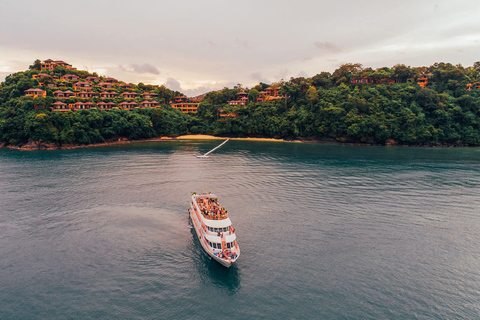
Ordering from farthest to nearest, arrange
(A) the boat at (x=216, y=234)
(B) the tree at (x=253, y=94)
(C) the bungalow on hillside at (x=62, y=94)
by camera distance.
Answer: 1. (B) the tree at (x=253, y=94)
2. (C) the bungalow on hillside at (x=62, y=94)
3. (A) the boat at (x=216, y=234)

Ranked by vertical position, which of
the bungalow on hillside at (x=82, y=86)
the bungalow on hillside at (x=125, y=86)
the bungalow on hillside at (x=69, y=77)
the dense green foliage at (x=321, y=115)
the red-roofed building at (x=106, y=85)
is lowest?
the dense green foliage at (x=321, y=115)

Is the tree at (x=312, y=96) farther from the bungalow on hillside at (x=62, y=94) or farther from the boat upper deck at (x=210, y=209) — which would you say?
the bungalow on hillside at (x=62, y=94)

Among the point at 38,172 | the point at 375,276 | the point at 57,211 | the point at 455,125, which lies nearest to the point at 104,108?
the point at 38,172

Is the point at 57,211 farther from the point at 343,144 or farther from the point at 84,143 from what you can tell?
the point at 343,144

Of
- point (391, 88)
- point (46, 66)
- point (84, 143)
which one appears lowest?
point (84, 143)

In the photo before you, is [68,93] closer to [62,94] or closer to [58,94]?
[62,94]

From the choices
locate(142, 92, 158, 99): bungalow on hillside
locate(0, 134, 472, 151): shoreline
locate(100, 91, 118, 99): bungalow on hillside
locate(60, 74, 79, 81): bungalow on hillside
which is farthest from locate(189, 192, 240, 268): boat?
locate(60, 74, 79, 81): bungalow on hillside

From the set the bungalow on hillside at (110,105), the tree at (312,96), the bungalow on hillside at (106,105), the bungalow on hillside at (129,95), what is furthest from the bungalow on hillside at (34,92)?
the tree at (312,96)
